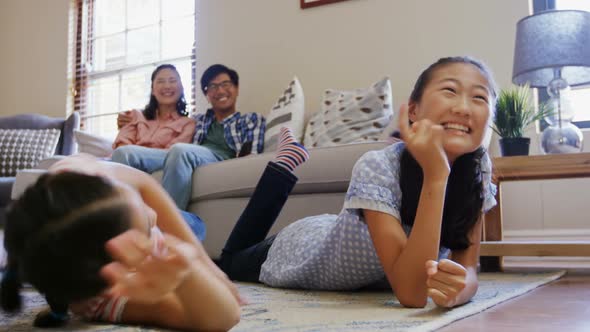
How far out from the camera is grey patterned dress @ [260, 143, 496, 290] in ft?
4.01

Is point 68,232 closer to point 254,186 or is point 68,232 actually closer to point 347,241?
point 347,241

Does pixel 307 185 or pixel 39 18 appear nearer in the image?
pixel 307 185

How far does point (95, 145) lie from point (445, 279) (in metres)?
2.92

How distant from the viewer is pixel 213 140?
3109 mm

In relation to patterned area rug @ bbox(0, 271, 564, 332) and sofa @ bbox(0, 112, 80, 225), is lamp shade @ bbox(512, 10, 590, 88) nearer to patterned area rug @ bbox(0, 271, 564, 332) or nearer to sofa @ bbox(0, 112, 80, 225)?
patterned area rug @ bbox(0, 271, 564, 332)

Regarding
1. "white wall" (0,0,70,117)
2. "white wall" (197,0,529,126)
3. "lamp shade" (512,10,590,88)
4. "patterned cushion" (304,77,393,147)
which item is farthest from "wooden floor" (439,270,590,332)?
"white wall" (0,0,70,117)

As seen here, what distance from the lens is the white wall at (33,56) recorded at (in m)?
4.64

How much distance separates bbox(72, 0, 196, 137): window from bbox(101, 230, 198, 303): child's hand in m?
3.48

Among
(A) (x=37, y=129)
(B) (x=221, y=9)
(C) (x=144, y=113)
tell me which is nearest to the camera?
(C) (x=144, y=113)

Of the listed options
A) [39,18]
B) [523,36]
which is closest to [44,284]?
[523,36]

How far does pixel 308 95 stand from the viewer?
134 inches

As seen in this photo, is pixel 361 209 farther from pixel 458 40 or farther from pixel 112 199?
pixel 458 40

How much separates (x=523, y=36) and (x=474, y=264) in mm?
1417

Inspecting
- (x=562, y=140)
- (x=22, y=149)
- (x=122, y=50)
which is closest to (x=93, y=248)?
(x=562, y=140)
